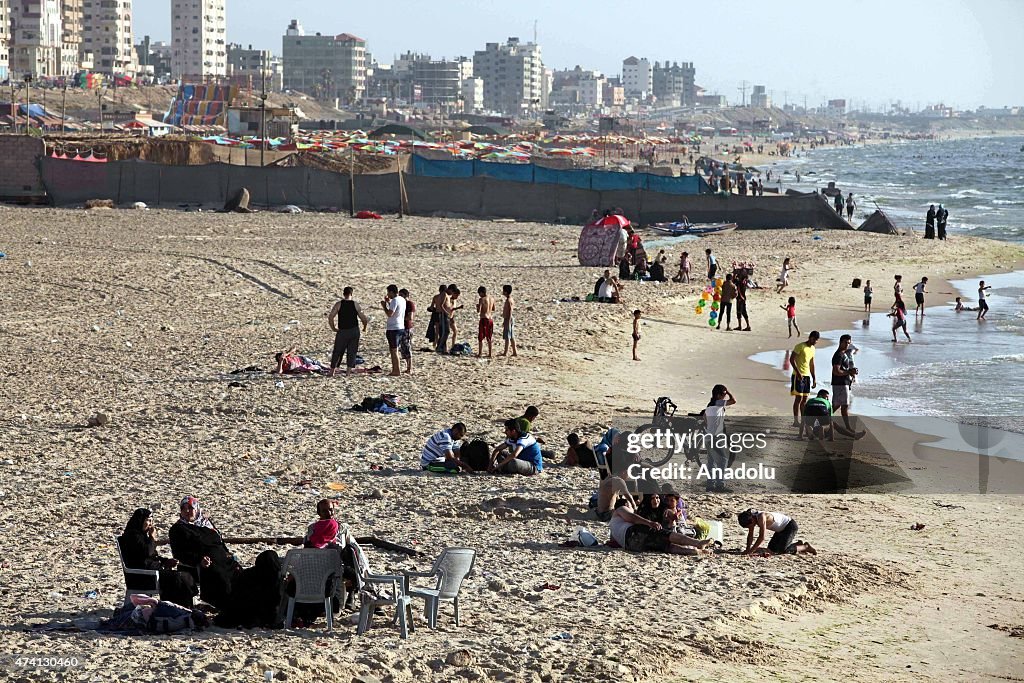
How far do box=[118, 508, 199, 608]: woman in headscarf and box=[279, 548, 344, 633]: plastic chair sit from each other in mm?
633

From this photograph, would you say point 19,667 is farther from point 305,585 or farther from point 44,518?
point 44,518

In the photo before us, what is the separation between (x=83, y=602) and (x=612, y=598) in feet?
11.7

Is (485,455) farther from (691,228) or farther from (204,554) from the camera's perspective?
(691,228)

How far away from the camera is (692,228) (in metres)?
39.9

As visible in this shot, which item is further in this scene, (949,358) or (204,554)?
(949,358)

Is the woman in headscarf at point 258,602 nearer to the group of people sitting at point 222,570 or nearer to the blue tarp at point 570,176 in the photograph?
the group of people sitting at point 222,570

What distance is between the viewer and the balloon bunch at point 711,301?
2461cm

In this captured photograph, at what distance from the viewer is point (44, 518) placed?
10.7 metres

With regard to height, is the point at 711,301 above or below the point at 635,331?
below

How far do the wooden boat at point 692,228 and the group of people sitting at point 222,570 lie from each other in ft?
106

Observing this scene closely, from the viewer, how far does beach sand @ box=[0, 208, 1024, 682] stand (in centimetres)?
809

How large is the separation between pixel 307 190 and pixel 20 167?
9.31 meters

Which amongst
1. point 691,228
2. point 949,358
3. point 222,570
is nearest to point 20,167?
point 691,228

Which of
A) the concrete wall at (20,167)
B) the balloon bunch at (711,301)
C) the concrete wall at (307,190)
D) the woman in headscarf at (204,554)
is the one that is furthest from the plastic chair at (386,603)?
the concrete wall at (20,167)
